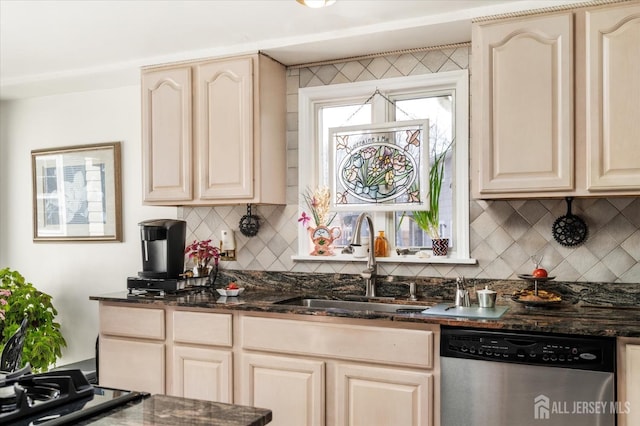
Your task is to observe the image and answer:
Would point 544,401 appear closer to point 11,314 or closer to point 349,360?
point 349,360

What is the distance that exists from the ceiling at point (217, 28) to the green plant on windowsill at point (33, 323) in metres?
1.54

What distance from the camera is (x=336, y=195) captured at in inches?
134

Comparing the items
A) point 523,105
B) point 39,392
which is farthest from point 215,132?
point 39,392

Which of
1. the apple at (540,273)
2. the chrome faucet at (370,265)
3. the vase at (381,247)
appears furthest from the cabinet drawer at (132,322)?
the apple at (540,273)

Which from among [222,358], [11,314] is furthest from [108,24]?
[11,314]

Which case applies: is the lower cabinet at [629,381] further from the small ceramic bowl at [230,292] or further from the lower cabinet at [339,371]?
the small ceramic bowl at [230,292]

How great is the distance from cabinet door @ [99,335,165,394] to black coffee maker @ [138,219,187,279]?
Result: 0.41 metres

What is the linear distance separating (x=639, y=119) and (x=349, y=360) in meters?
1.64

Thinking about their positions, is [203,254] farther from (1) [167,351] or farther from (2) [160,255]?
(1) [167,351]

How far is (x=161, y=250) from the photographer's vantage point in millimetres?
3373

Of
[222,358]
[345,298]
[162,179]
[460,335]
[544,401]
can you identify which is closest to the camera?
[544,401]

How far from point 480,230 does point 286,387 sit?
4.25 ft

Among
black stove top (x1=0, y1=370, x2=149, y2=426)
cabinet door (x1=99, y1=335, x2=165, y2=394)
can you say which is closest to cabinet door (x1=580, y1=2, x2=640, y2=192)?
black stove top (x1=0, y1=370, x2=149, y2=426)

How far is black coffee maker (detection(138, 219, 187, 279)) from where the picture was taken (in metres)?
3.36
